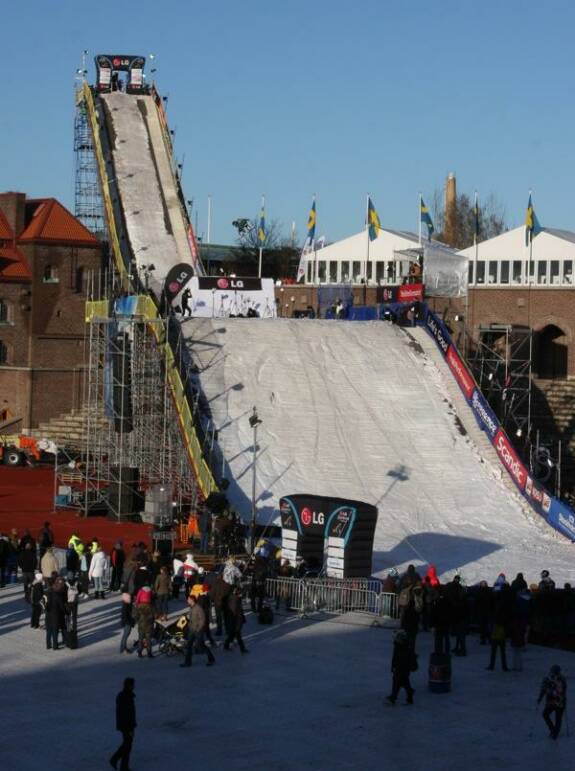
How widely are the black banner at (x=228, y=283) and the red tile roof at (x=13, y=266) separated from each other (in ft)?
29.5

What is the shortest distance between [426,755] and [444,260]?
3961cm

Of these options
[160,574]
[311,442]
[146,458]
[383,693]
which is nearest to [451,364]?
[311,442]

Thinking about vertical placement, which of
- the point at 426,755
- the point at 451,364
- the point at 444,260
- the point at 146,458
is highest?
the point at 444,260

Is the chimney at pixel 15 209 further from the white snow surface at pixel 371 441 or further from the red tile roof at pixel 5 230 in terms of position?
the white snow surface at pixel 371 441

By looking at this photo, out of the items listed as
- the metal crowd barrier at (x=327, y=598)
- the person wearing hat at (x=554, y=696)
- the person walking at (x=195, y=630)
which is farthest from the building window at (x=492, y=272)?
the person wearing hat at (x=554, y=696)

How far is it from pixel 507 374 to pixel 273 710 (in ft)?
103

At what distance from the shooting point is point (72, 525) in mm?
34781

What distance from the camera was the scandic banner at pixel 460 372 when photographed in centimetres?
4375

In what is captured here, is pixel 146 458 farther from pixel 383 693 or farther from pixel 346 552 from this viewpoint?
pixel 383 693

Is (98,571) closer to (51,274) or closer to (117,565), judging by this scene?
(117,565)

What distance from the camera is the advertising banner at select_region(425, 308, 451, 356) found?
152 ft

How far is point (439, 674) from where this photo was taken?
19.5 metres

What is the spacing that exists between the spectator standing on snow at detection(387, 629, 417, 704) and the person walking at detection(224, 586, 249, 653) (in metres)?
3.52

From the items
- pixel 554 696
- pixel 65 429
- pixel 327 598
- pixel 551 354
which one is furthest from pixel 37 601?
pixel 551 354
